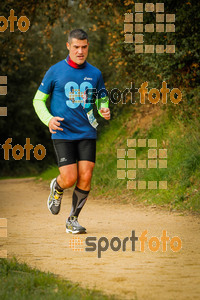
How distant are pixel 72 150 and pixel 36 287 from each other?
3.17 m

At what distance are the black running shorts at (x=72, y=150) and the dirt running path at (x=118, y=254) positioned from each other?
3.29 feet

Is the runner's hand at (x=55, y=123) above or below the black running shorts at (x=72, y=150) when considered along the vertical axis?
above

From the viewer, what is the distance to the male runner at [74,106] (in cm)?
729

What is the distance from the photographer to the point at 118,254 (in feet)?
19.8

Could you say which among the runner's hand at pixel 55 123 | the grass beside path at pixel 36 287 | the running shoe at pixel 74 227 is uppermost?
the runner's hand at pixel 55 123

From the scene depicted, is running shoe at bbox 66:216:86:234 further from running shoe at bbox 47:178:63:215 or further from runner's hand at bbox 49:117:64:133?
runner's hand at bbox 49:117:64:133

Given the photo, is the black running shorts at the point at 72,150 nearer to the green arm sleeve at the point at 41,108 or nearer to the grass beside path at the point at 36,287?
the green arm sleeve at the point at 41,108

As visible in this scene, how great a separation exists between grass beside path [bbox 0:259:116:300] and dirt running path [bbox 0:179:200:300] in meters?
0.20

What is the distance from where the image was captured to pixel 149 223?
865cm

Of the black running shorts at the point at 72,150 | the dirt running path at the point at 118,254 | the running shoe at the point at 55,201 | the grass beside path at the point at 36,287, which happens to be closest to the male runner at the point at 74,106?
the black running shorts at the point at 72,150

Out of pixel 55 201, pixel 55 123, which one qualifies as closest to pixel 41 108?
pixel 55 123

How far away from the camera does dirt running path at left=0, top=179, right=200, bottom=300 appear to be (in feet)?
15.3

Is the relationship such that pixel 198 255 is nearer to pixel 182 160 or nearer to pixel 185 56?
pixel 182 160

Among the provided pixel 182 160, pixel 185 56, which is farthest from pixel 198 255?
pixel 185 56
